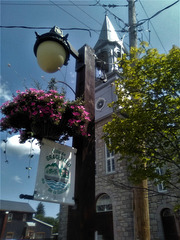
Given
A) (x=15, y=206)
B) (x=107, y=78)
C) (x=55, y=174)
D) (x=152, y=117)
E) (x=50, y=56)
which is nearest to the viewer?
(x=55, y=174)

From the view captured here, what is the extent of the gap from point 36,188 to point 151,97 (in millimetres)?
3676

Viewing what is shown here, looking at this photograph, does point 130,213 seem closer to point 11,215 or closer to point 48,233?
point 11,215

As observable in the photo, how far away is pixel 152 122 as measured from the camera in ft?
14.1

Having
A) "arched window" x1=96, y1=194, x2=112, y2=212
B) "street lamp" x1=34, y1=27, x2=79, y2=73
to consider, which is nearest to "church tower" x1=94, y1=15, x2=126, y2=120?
"arched window" x1=96, y1=194, x2=112, y2=212

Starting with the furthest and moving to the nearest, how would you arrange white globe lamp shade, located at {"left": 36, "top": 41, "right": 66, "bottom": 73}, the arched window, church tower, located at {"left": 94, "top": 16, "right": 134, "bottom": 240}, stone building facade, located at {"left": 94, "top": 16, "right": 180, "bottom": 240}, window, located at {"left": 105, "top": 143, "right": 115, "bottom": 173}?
window, located at {"left": 105, "top": 143, "right": 115, "bottom": 173}
the arched window
church tower, located at {"left": 94, "top": 16, "right": 134, "bottom": 240}
stone building facade, located at {"left": 94, "top": 16, "right": 180, "bottom": 240}
white globe lamp shade, located at {"left": 36, "top": 41, "right": 66, "bottom": 73}

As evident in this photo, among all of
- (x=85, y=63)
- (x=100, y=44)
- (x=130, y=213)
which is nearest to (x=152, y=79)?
(x=85, y=63)

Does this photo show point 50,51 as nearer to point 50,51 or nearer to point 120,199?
point 50,51

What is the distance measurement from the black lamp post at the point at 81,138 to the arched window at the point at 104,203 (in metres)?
11.0

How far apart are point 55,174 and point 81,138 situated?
594 mm

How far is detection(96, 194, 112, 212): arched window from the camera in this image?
12000 millimetres

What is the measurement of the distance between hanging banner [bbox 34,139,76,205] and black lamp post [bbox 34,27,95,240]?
0.09 meters

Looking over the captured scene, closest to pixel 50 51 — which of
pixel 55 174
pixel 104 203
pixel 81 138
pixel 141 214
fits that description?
pixel 81 138

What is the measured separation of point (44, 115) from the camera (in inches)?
87.6

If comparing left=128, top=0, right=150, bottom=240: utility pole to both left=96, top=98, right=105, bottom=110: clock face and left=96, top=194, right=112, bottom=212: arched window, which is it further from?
left=96, top=98, right=105, bottom=110: clock face
